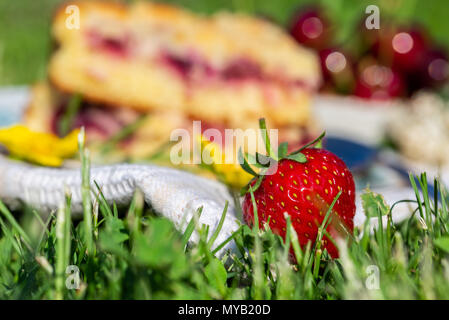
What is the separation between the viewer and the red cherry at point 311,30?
2384 mm

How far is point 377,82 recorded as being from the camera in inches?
88.2

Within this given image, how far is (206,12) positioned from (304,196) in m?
3.18

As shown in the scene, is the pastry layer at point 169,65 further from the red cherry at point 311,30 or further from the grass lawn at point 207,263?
the red cherry at point 311,30

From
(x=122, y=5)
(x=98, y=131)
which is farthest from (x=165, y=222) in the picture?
(x=122, y=5)

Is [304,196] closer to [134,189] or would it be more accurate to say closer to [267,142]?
[267,142]

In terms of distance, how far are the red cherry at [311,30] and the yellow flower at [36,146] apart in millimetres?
1571

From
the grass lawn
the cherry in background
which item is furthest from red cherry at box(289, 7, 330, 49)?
the grass lawn

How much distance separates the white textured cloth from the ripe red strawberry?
5 cm

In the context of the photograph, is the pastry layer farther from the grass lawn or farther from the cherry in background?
the cherry in background

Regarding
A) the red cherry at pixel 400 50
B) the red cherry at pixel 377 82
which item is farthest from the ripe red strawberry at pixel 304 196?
the red cherry at pixel 400 50

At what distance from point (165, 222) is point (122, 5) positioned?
1161mm

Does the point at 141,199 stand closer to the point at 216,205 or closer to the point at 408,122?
the point at 216,205

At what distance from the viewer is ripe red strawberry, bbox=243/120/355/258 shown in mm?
668
